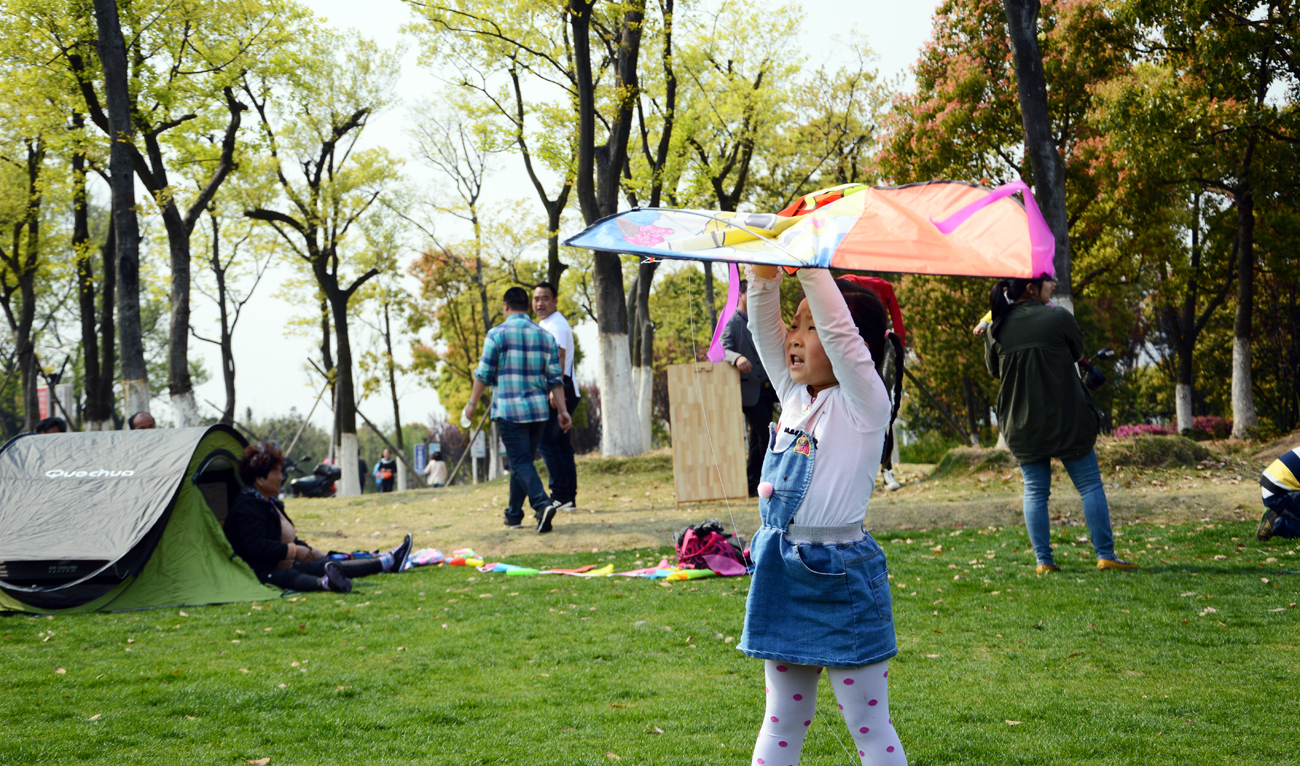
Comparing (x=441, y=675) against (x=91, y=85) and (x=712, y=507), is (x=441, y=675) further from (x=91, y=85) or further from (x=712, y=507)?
(x=91, y=85)

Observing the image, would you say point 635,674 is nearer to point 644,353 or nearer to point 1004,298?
point 1004,298

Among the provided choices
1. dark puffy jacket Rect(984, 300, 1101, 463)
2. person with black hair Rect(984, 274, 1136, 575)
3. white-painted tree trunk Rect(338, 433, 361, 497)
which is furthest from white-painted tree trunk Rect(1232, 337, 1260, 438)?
white-painted tree trunk Rect(338, 433, 361, 497)

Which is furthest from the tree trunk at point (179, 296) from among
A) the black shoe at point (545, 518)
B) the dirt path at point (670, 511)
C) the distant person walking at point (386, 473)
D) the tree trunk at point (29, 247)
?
the distant person walking at point (386, 473)

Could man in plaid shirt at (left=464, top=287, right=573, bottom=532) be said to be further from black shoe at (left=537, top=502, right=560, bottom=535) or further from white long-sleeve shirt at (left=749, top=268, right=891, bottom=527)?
white long-sleeve shirt at (left=749, top=268, right=891, bottom=527)

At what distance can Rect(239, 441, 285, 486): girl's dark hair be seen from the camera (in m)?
6.79

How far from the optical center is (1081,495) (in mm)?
5789

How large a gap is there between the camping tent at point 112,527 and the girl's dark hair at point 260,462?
0.35m

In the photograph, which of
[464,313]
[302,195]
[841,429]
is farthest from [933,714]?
[464,313]

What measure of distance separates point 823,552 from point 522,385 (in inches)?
255

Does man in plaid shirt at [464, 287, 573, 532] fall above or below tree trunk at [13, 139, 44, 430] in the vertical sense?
below

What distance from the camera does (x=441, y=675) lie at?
4.28 meters

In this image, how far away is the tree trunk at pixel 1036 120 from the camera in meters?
10.8

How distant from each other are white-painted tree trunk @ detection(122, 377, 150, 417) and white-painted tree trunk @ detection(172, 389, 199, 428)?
4.85ft

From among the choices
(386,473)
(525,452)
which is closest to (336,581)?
(525,452)
